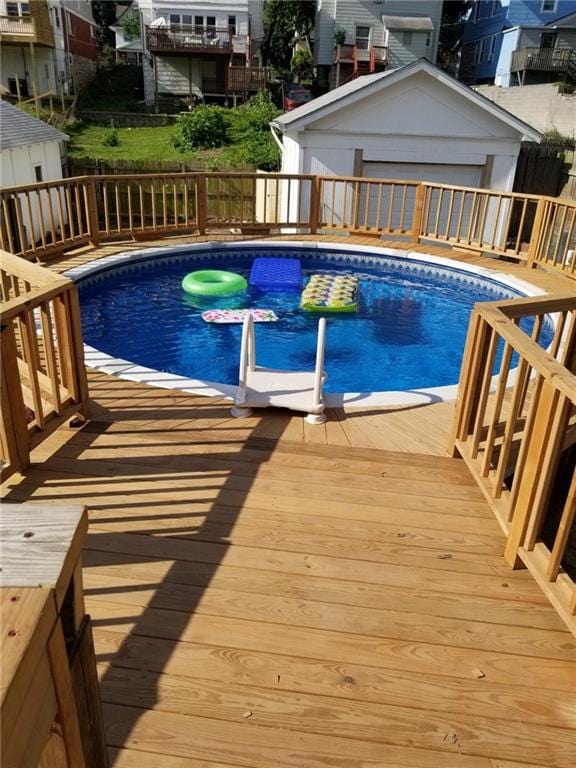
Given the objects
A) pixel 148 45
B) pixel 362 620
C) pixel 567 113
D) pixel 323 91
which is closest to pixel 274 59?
pixel 323 91

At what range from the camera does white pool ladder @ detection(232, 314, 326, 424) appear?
3727mm

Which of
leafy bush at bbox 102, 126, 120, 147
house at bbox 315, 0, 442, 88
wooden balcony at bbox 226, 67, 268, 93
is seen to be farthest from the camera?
wooden balcony at bbox 226, 67, 268, 93

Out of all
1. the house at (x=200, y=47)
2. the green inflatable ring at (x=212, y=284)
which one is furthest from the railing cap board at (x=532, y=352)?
the house at (x=200, y=47)

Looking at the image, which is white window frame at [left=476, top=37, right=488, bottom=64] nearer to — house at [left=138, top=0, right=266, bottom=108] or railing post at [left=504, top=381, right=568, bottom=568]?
house at [left=138, top=0, right=266, bottom=108]

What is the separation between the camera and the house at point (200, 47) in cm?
2466

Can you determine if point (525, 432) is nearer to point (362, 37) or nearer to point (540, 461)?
point (540, 461)

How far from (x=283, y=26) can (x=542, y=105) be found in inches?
542

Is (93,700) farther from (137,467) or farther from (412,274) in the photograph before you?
(412,274)

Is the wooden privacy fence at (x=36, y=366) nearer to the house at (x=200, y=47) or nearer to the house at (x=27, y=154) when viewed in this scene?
the house at (x=27, y=154)

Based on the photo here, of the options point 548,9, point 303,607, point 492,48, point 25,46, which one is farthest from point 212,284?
point 492,48

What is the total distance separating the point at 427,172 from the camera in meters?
11.8

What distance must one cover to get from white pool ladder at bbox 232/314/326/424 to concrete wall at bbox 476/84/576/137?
55.0ft

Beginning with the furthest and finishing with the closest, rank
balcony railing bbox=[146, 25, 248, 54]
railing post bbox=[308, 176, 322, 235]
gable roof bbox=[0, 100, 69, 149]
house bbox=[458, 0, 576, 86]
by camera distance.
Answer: balcony railing bbox=[146, 25, 248, 54] < house bbox=[458, 0, 576, 86] < gable roof bbox=[0, 100, 69, 149] < railing post bbox=[308, 176, 322, 235]

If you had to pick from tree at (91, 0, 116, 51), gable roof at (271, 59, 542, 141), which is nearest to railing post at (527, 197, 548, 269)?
gable roof at (271, 59, 542, 141)
